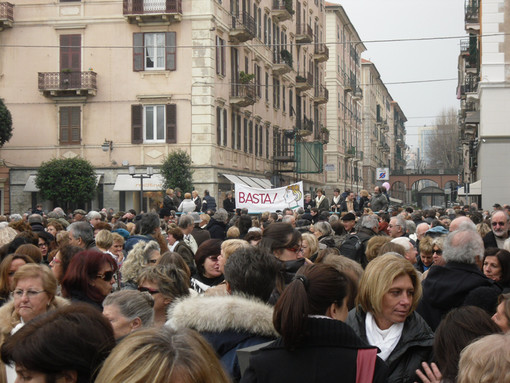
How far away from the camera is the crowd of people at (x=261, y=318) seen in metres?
2.59

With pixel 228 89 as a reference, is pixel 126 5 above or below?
above

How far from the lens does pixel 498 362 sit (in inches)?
100

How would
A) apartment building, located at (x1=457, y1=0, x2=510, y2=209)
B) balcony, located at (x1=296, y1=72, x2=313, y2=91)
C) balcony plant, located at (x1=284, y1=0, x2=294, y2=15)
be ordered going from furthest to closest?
balcony, located at (x1=296, y1=72, x2=313, y2=91) < balcony plant, located at (x1=284, y1=0, x2=294, y2=15) < apartment building, located at (x1=457, y1=0, x2=510, y2=209)

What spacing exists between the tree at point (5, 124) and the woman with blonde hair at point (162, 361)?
30667 mm

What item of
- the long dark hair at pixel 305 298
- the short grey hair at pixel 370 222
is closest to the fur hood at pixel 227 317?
the long dark hair at pixel 305 298

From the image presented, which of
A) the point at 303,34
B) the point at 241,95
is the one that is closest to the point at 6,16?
the point at 241,95

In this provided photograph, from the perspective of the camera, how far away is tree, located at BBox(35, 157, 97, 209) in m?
31.5

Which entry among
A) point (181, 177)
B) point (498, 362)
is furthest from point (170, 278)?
point (181, 177)

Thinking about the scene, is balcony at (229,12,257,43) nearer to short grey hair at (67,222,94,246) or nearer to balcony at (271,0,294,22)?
balcony at (271,0,294,22)

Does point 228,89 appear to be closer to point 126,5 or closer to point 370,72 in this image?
point 126,5

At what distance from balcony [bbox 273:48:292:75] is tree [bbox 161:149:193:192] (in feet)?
49.9

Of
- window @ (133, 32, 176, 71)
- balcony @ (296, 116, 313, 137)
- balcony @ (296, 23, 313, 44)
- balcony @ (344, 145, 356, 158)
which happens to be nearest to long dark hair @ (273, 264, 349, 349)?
window @ (133, 32, 176, 71)

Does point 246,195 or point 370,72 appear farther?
point 370,72

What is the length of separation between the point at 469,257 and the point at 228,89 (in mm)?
30364
